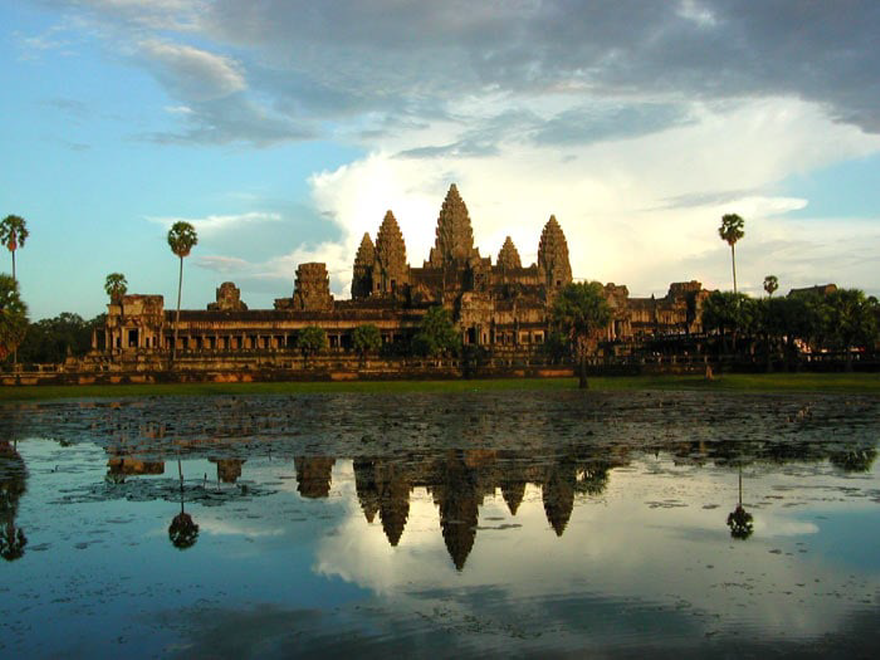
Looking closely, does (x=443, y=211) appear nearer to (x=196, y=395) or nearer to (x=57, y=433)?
(x=196, y=395)

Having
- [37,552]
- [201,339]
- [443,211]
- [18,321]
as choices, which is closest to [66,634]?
[37,552]

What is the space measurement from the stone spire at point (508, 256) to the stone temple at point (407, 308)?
3.94ft

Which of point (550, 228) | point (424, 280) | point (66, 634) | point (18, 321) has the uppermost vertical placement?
point (550, 228)

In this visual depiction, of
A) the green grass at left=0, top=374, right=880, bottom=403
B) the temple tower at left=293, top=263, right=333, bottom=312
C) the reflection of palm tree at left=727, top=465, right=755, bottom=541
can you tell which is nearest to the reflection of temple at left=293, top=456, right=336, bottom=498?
the reflection of palm tree at left=727, top=465, right=755, bottom=541

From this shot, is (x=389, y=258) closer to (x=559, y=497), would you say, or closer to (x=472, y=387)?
(x=472, y=387)

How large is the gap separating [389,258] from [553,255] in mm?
30490

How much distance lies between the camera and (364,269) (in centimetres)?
18225

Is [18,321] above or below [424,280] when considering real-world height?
below

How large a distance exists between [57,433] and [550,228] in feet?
498

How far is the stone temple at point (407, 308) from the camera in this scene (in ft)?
413

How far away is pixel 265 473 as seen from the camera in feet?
62.7

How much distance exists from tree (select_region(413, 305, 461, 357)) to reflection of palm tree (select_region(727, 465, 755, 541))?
91.7m

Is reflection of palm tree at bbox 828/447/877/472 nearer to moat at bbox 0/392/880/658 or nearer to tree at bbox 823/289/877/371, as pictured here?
moat at bbox 0/392/880/658

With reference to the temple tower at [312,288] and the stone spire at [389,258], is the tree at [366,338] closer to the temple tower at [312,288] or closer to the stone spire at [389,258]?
the temple tower at [312,288]
